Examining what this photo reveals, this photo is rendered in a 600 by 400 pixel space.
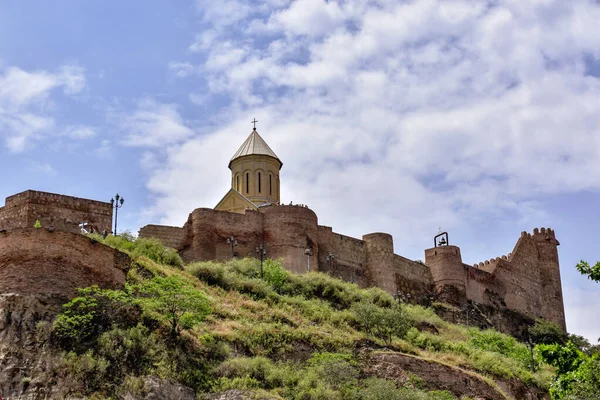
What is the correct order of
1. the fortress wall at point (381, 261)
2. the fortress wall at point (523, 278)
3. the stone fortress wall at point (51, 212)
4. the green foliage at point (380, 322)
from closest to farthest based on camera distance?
the green foliage at point (380, 322) → the stone fortress wall at point (51, 212) → the fortress wall at point (381, 261) → the fortress wall at point (523, 278)

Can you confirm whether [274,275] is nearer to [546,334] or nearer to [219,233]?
[219,233]

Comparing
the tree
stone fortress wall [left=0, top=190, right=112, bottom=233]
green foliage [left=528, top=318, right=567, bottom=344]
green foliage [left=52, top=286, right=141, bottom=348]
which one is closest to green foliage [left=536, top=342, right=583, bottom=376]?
the tree

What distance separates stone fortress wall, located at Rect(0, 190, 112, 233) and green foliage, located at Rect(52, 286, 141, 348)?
703 cm

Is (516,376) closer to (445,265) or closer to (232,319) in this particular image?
(232,319)

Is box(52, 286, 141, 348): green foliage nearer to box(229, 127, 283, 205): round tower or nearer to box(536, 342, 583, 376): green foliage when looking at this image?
box(536, 342, 583, 376): green foliage

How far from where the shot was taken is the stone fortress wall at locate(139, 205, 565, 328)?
39594 millimetres

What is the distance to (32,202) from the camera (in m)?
34.2

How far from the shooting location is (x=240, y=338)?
28.6 m

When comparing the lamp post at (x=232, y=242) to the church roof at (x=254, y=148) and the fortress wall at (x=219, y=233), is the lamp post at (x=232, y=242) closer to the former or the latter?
the fortress wall at (x=219, y=233)

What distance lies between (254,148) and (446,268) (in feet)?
34.7

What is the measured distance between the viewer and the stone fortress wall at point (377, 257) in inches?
1559

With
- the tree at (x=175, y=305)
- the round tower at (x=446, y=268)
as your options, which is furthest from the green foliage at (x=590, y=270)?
the round tower at (x=446, y=268)

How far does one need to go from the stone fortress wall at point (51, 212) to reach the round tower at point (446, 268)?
56.6ft

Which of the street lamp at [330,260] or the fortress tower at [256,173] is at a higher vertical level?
the fortress tower at [256,173]
